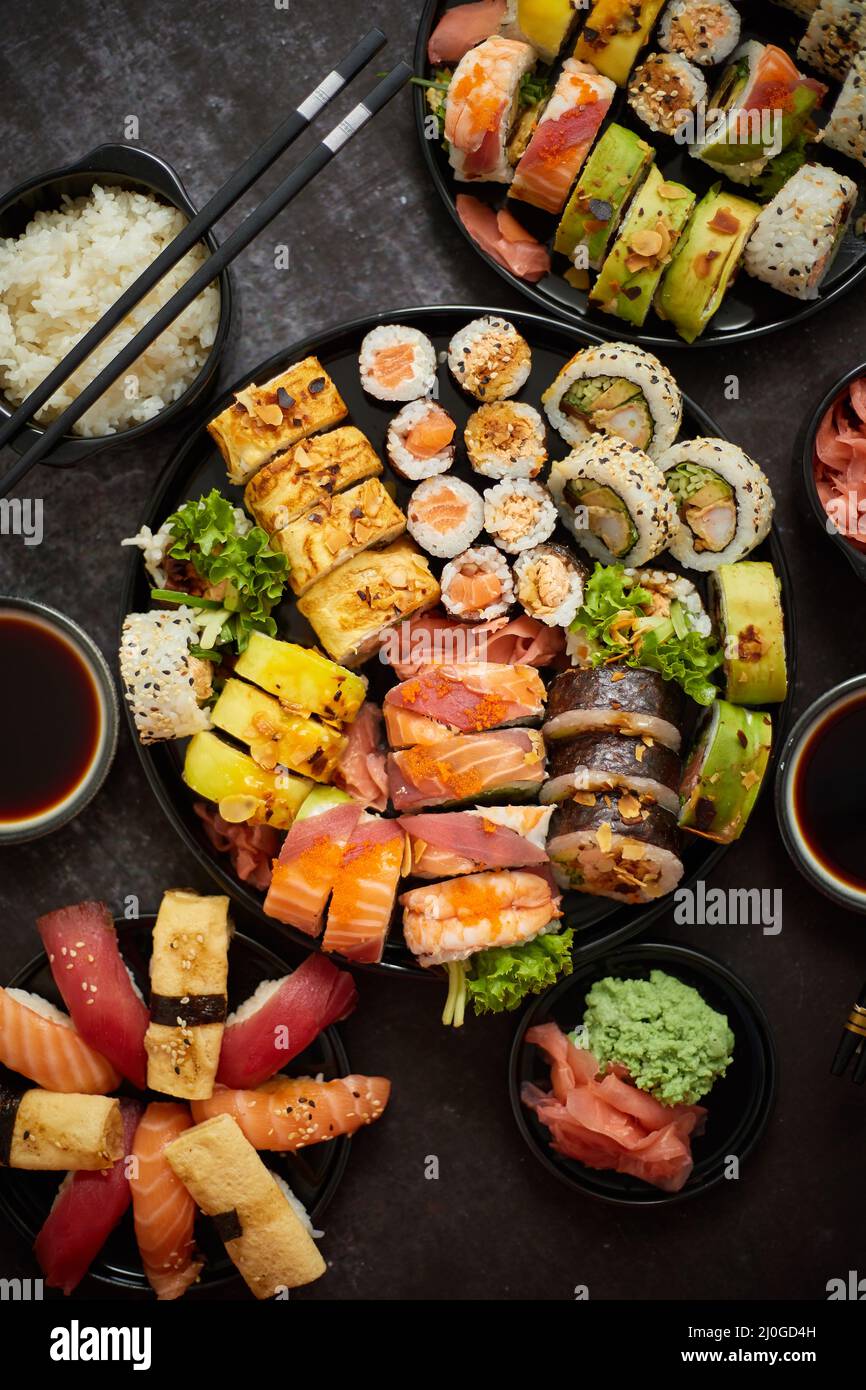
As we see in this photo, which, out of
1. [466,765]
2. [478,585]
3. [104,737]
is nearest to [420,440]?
[478,585]

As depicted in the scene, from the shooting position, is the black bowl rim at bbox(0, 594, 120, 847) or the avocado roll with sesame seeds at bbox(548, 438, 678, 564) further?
the black bowl rim at bbox(0, 594, 120, 847)

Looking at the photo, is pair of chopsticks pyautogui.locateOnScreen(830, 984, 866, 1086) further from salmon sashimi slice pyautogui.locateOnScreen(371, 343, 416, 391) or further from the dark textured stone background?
salmon sashimi slice pyautogui.locateOnScreen(371, 343, 416, 391)

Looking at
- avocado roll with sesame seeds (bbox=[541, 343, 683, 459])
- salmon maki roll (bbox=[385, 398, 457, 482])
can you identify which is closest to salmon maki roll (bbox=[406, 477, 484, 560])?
salmon maki roll (bbox=[385, 398, 457, 482])

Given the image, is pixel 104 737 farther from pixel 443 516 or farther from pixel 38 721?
pixel 443 516

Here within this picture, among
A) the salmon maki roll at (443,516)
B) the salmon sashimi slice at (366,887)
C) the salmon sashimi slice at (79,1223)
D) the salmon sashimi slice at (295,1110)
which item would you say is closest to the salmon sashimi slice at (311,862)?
the salmon sashimi slice at (366,887)

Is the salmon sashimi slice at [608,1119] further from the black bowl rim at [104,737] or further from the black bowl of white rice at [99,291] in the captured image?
the black bowl of white rice at [99,291]
